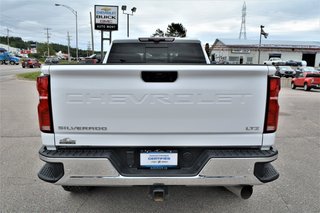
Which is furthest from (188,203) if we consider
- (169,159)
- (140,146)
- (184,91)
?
(184,91)

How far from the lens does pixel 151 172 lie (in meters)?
2.62

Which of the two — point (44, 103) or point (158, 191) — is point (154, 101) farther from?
point (44, 103)

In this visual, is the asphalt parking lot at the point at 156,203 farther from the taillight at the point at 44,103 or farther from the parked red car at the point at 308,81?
the parked red car at the point at 308,81

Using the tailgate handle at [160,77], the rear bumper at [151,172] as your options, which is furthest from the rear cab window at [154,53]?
the rear bumper at [151,172]

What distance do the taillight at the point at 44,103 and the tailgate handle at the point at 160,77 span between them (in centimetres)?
87

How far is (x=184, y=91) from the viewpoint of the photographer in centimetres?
250

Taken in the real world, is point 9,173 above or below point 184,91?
below

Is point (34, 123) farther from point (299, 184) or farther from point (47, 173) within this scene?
point (299, 184)

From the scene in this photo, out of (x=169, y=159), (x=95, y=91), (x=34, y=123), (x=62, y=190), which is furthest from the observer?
(x=34, y=123)

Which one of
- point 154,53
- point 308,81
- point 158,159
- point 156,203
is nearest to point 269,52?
point 308,81

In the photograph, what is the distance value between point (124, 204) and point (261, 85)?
2.10 metres

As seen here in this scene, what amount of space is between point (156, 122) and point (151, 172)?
1.60ft

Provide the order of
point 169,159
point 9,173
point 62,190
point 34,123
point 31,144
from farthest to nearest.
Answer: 1. point 34,123
2. point 31,144
3. point 9,173
4. point 62,190
5. point 169,159

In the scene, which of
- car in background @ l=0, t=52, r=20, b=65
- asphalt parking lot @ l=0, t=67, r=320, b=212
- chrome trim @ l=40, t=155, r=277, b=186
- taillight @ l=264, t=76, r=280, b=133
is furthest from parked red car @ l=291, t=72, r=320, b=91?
car in background @ l=0, t=52, r=20, b=65
